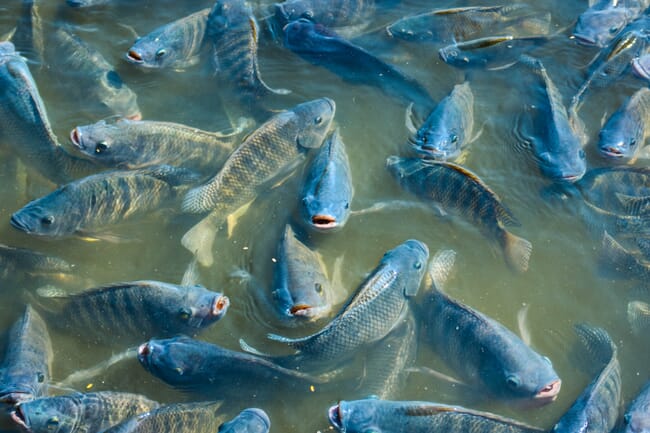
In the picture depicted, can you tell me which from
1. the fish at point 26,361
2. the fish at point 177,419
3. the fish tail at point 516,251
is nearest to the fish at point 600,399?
the fish tail at point 516,251

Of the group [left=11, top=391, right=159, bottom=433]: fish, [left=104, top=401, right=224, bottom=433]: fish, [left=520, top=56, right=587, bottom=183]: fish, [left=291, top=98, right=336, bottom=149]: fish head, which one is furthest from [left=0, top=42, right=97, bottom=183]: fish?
[left=520, top=56, right=587, bottom=183]: fish

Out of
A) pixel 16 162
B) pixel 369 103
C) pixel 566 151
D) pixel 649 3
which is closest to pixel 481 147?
pixel 566 151

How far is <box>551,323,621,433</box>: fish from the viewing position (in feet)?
13.5

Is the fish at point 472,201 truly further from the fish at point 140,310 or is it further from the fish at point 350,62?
the fish at point 140,310

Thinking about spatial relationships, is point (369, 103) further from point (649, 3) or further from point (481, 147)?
point (649, 3)

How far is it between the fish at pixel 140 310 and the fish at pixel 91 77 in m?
2.08

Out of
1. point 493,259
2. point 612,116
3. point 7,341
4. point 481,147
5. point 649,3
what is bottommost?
point 7,341

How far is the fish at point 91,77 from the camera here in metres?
5.98

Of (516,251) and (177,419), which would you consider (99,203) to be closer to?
(177,419)

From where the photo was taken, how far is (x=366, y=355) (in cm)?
A: 458

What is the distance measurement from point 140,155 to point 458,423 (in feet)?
11.3

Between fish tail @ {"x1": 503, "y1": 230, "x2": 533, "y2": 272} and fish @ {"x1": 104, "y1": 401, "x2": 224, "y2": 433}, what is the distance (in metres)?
2.53

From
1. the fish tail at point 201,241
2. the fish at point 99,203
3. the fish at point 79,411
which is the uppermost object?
the fish at point 99,203

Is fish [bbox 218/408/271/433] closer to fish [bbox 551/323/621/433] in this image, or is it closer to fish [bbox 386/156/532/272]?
fish [bbox 551/323/621/433]
